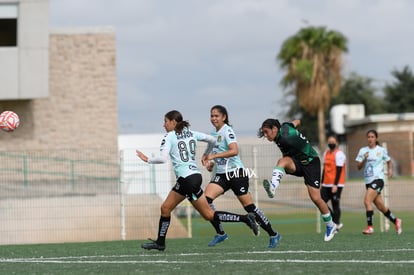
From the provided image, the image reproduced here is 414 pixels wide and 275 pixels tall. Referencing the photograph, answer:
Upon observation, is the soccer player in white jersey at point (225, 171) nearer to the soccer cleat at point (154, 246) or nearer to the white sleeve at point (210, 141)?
the white sleeve at point (210, 141)

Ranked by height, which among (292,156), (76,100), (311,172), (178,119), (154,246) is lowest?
(154,246)

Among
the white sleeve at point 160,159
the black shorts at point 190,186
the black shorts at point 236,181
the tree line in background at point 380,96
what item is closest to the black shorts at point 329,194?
the black shorts at point 236,181

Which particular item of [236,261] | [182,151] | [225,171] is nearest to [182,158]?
[182,151]

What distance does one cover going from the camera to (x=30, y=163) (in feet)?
112

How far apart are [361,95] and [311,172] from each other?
66442 mm

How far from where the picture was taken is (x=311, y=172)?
14633mm

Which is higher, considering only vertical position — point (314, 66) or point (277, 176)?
point (314, 66)

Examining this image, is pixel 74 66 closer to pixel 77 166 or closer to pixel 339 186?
pixel 77 166

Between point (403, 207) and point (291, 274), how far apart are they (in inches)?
780

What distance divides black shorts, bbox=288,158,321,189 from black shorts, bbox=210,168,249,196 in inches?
36.8

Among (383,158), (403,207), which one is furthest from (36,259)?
(403,207)

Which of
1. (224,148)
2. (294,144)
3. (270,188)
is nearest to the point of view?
(270,188)

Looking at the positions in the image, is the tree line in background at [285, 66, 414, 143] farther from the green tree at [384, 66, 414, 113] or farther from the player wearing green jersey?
the player wearing green jersey

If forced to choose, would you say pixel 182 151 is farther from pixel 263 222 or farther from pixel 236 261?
pixel 236 261
